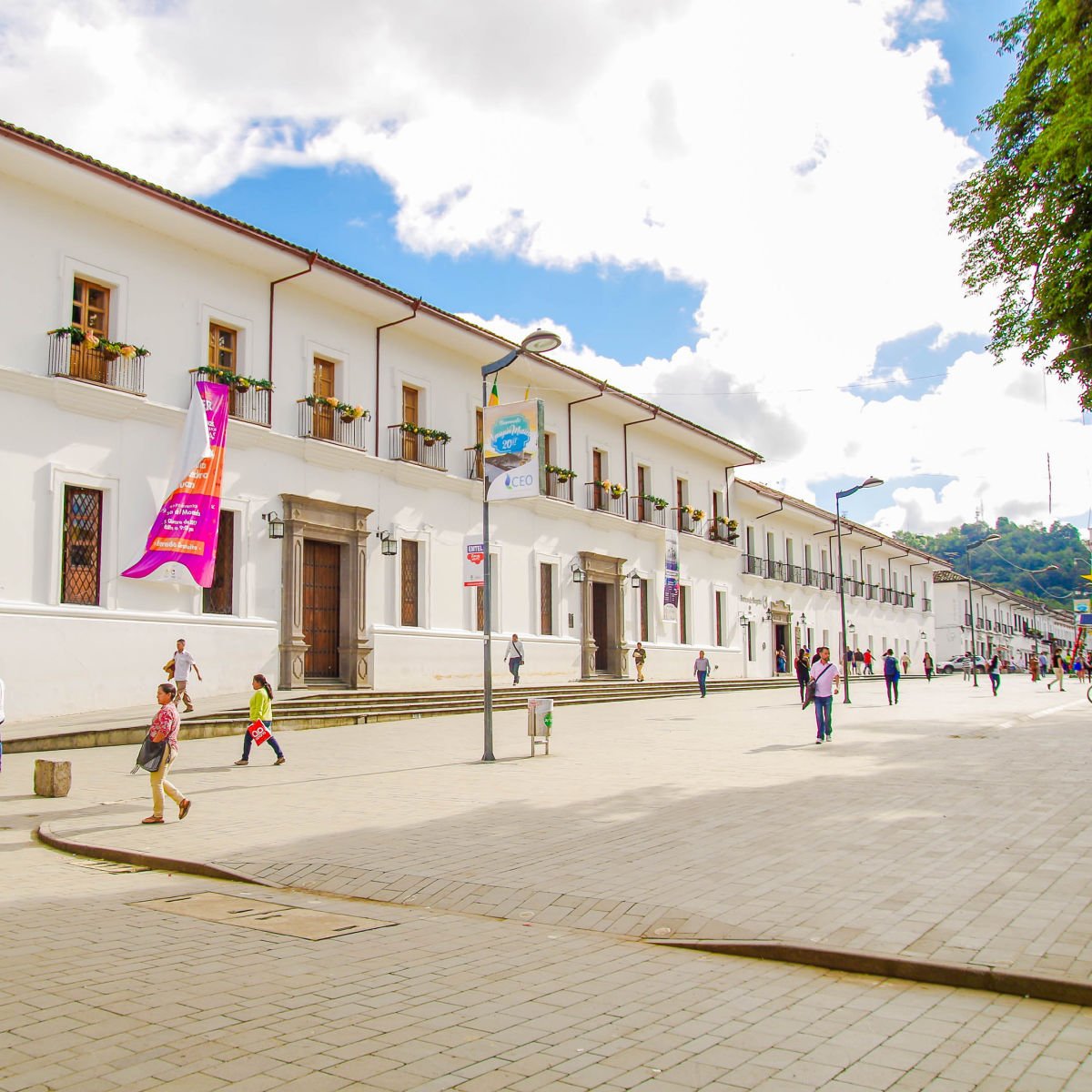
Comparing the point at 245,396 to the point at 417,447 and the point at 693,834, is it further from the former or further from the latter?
the point at 693,834

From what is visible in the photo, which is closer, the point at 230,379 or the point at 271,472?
the point at 230,379

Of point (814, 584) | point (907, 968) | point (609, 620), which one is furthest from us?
point (814, 584)

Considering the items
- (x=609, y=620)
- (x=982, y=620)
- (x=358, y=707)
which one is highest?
(x=982, y=620)

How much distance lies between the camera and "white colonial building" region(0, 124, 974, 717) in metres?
18.4

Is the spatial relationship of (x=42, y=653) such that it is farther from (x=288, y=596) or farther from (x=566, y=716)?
(x=566, y=716)

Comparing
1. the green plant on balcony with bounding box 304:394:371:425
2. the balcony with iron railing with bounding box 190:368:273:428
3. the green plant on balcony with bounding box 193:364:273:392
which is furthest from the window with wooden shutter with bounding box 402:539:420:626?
the green plant on balcony with bounding box 193:364:273:392

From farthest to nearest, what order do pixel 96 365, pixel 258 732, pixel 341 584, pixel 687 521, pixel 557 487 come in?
pixel 687 521 → pixel 557 487 → pixel 341 584 → pixel 96 365 → pixel 258 732

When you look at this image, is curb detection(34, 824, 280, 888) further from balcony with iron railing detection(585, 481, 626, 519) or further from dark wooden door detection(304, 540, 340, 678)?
balcony with iron railing detection(585, 481, 626, 519)

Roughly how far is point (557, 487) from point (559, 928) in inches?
1022

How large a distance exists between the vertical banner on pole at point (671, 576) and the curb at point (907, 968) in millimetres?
31780

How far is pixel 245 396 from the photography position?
22.1 metres

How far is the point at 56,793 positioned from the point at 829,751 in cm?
1028

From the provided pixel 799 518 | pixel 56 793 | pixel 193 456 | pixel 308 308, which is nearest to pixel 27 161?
pixel 193 456

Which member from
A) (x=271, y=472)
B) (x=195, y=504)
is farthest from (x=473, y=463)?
(x=195, y=504)
